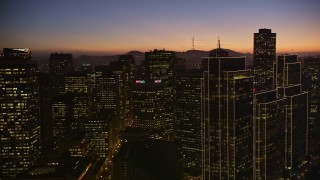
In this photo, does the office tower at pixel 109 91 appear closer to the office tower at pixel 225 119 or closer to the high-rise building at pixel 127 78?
the high-rise building at pixel 127 78

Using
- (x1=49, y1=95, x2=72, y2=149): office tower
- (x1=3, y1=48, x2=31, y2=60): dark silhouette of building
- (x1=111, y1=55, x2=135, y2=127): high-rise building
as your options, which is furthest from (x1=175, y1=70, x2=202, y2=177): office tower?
(x1=3, y1=48, x2=31, y2=60): dark silhouette of building

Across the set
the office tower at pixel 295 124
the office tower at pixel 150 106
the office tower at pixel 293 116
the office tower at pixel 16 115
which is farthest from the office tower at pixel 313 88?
the office tower at pixel 16 115

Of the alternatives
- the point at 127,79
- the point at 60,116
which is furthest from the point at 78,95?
the point at 127,79

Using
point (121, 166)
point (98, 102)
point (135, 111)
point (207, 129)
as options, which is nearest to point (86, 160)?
point (121, 166)

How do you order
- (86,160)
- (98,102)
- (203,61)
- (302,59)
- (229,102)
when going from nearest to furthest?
(229,102) < (203,61) < (86,160) < (302,59) < (98,102)

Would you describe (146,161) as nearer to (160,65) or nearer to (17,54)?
(17,54)

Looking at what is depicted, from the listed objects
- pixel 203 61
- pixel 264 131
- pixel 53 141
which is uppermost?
pixel 203 61

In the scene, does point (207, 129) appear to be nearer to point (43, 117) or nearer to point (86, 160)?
point (86, 160)
